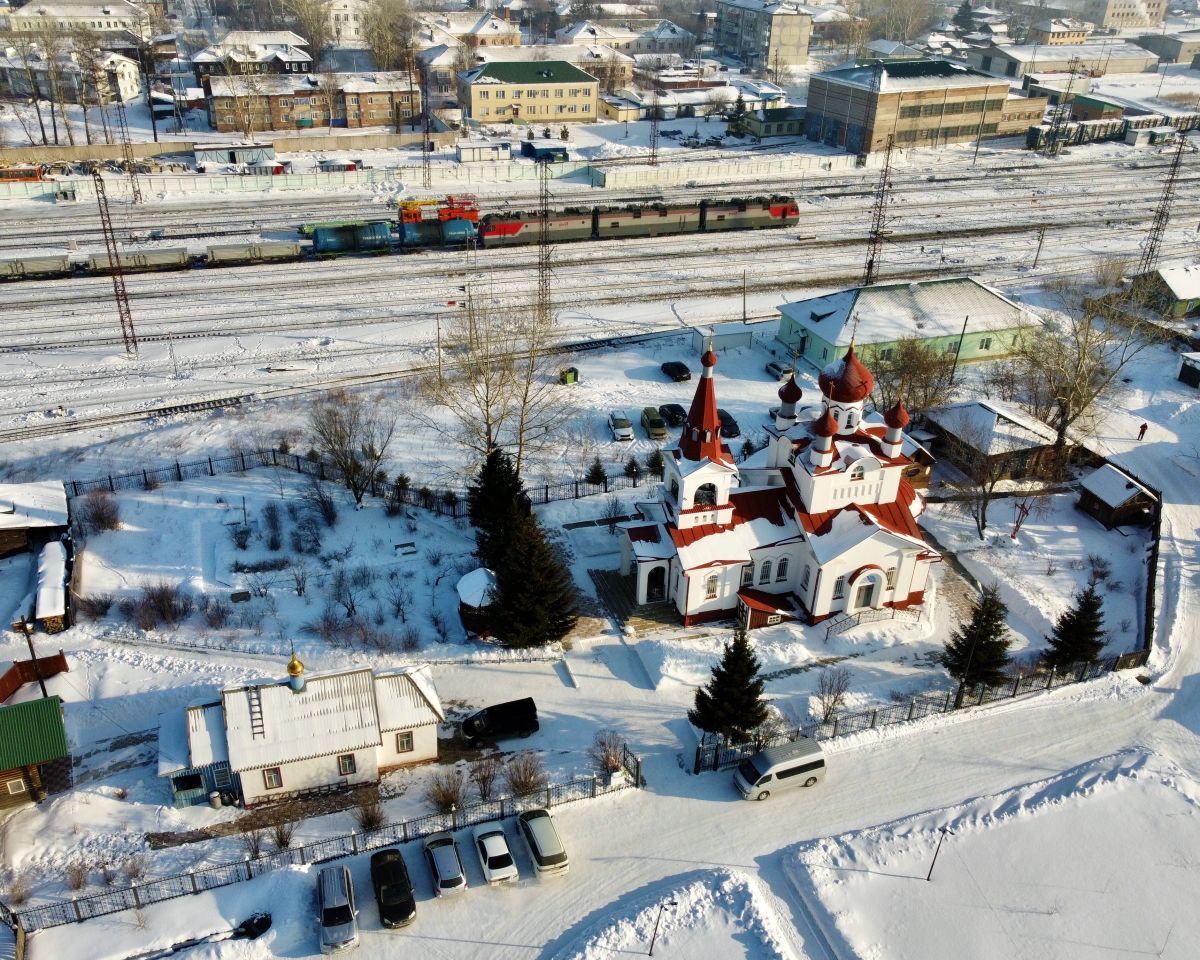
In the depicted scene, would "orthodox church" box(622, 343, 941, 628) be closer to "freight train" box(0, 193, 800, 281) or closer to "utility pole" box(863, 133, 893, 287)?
"utility pole" box(863, 133, 893, 287)

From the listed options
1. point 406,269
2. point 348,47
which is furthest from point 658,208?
point 348,47

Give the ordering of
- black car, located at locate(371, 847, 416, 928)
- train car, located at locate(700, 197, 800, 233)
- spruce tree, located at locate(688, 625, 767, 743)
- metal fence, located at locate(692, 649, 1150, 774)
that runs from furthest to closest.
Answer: train car, located at locate(700, 197, 800, 233) → metal fence, located at locate(692, 649, 1150, 774) → spruce tree, located at locate(688, 625, 767, 743) → black car, located at locate(371, 847, 416, 928)

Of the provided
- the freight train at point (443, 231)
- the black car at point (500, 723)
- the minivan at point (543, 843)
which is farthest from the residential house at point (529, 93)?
the minivan at point (543, 843)

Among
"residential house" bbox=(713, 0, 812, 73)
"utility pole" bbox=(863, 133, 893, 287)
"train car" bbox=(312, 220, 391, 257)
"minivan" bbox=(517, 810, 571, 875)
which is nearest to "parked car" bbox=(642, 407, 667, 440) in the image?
"utility pole" bbox=(863, 133, 893, 287)

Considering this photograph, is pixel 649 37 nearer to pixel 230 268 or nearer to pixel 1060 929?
pixel 230 268

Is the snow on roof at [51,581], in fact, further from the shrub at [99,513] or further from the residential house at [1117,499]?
the residential house at [1117,499]

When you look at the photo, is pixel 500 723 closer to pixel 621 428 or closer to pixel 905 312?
pixel 621 428
